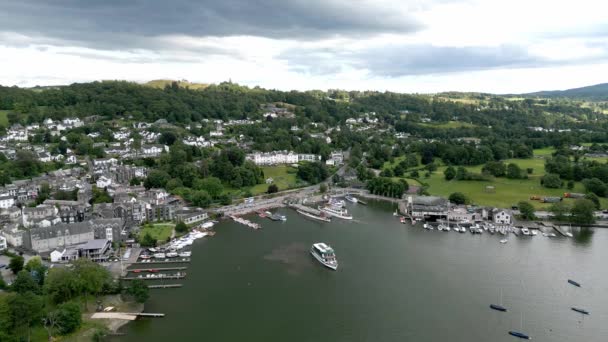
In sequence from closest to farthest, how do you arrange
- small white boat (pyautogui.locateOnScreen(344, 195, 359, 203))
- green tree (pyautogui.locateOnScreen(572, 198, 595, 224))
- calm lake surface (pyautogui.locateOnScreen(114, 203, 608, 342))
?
calm lake surface (pyautogui.locateOnScreen(114, 203, 608, 342)) → green tree (pyautogui.locateOnScreen(572, 198, 595, 224)) → small white boat (pyautogui.locateOnScreen(344, 195, 359, 203))

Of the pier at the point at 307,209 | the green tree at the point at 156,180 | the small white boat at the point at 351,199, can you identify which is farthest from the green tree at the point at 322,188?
the green tree at the point at 156,180

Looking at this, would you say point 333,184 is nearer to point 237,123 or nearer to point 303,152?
point 303,152

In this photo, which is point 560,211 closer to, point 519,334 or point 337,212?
point 337,212

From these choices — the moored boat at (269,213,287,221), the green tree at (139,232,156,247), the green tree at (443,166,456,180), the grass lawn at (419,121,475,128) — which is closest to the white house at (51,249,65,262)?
the green tree at (139,232,156,247)

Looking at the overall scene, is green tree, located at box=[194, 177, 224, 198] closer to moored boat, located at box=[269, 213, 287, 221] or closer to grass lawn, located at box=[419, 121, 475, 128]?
moored boat, located at box=[269, 213, 287, 221]

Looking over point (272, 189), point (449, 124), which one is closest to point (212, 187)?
point (272, 189)

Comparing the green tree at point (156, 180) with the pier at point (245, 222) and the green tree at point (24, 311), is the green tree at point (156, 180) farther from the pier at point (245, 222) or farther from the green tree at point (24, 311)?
the green tree at point (24, 311)
